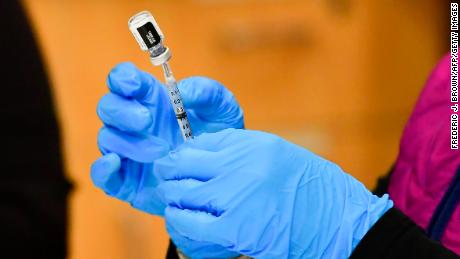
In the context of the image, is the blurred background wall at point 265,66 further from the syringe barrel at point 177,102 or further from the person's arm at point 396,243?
the person's arm at point 396,243

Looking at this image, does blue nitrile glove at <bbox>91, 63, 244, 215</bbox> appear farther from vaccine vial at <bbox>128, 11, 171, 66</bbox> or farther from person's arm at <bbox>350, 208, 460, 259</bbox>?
person's arm at <bbox>350, 208, 460, 259</bbox>

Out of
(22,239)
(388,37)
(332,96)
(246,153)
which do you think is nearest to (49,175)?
(22,239)

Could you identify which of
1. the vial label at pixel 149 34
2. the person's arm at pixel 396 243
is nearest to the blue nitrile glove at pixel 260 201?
the person's arm at pixel 396 243

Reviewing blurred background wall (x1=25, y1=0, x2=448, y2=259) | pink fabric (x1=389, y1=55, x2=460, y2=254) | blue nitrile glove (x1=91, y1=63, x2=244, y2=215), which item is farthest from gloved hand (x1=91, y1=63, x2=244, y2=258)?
blurred background wall (x1=25, y1=0, x2=448, y2=259)

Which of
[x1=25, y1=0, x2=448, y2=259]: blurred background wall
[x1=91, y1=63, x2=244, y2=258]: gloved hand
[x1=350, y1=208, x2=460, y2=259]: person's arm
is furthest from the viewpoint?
[x1=25, y1=0, x2=448, y2=259]: blurred background wall

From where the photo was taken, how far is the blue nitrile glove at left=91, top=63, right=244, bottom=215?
0.73 m

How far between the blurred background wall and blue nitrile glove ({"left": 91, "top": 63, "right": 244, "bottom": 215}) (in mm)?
1012

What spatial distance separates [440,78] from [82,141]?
1.32 m

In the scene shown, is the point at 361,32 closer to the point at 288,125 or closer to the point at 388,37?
the point at 388,37

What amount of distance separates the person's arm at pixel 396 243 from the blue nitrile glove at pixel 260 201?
0.02m

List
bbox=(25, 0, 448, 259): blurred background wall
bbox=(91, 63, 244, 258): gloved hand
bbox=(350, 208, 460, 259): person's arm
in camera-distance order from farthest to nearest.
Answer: bbox=(25, 0, 448, 259): blurred background wall
bbox=(91, 63, 244, 258): gloved hand
bbox=(350, 208, 460, 259): person's arm

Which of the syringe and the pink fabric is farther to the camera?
the pink fabric

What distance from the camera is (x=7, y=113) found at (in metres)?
1.15

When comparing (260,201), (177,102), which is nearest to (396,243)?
(260,201)
